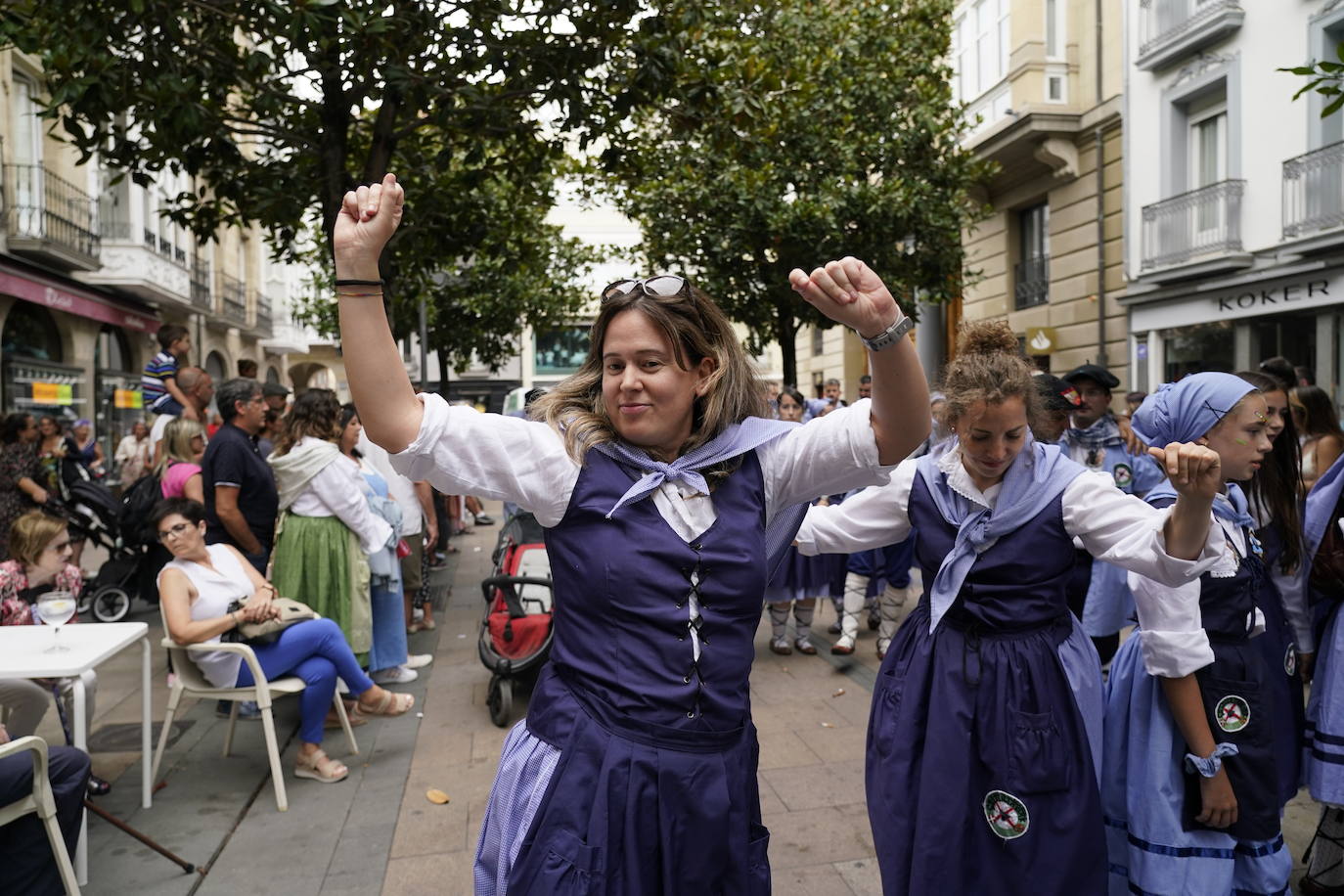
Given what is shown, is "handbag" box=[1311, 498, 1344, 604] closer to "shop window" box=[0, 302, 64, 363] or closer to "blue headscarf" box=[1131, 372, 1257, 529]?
"blue headscarf" box=[1131, 372, 1257, 529]

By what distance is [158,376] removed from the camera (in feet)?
27.5

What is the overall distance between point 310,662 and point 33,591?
5.81 feet

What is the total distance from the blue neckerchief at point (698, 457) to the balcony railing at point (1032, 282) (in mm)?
17476

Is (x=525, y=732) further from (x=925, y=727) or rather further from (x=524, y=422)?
(x=925, y=727)

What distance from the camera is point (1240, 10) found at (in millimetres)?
13133

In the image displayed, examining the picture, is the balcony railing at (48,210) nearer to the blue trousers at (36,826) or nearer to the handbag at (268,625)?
the handbag at (268,625)

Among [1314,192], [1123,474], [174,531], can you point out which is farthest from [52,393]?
[1314,192]

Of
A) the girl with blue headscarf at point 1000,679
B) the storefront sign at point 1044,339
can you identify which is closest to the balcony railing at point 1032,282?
the storefront sign at point 1044,339

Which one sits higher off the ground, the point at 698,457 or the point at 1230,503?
the point at 698,457

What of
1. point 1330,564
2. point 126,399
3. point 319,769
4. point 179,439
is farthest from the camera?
point 126,399

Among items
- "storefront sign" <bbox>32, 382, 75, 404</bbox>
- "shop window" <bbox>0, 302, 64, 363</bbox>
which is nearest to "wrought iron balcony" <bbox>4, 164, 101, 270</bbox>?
→ "shop window" <bbox>0, 302, 64, 363</bbox>

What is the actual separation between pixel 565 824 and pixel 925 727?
125cm

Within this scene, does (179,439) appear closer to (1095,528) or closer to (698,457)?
(698,457)

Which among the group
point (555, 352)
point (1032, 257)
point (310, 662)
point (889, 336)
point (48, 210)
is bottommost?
point (310, 662)
